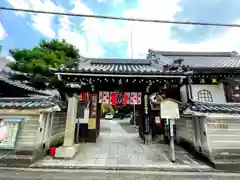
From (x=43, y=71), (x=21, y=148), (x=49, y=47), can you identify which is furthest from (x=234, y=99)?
(x=49, y=47)

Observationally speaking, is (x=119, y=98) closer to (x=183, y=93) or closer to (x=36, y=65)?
(x=183, y=93)

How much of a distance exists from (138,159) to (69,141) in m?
2.92

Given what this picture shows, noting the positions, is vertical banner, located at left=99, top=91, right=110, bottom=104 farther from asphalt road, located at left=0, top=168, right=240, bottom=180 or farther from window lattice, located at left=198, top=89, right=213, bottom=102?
window lattice, located at left=198, top=89, right=213, bottom=102

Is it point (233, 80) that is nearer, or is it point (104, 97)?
point (233, 80)

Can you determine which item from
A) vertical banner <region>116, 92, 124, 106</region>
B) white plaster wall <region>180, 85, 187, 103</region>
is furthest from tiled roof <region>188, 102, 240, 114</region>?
vertical banner <region>116, 92, 124, 106</region>

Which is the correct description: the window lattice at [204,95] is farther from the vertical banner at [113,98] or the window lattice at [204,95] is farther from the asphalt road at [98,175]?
the vertical banner at [113,98]

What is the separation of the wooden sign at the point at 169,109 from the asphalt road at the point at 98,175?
1.91m

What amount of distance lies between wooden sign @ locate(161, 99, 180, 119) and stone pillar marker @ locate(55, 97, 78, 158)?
151 inches

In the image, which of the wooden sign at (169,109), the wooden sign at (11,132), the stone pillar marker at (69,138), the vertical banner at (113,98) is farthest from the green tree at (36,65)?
the wooden sign at (169,109)

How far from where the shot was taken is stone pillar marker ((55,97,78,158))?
5.18 meters

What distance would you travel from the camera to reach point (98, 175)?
3.88 m

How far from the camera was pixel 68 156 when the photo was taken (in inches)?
203

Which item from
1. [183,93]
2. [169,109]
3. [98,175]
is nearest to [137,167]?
[98,175]

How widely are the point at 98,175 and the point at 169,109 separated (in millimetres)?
3406
